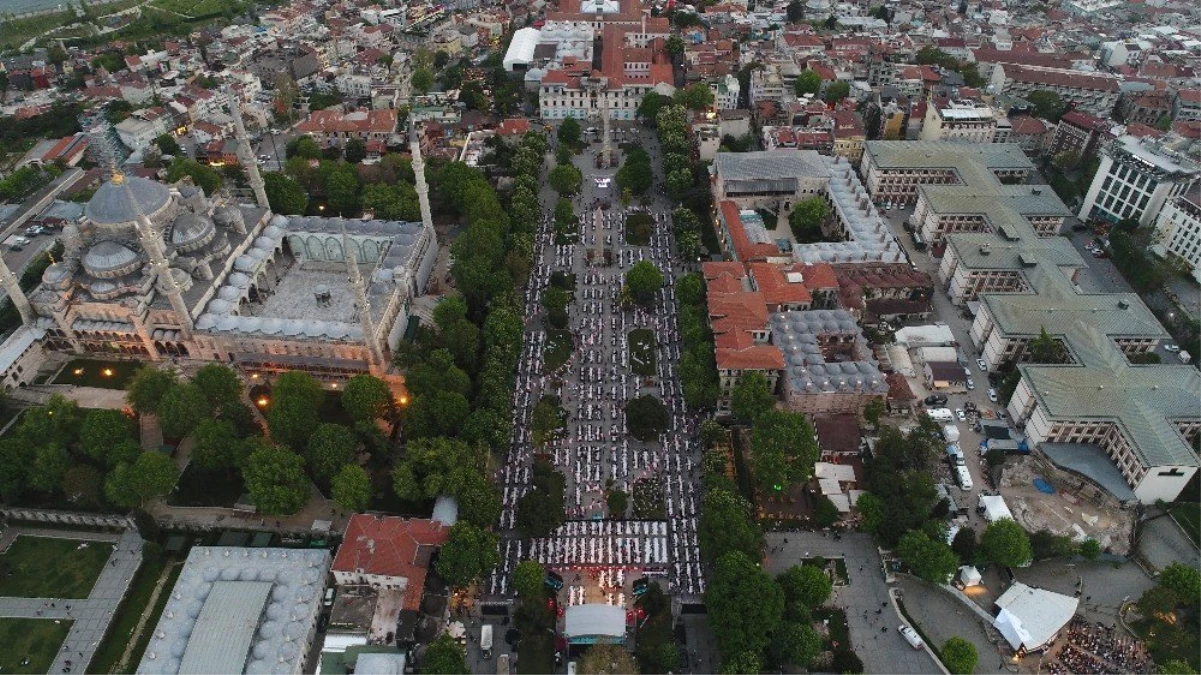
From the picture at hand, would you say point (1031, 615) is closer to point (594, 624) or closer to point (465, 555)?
point (594, 624)

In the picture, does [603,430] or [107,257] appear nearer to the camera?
[603,430]

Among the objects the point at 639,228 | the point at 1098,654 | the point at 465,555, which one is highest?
the point at 639,228

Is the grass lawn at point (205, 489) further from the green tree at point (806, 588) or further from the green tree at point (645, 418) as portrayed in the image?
the green tree at point (806, 588)

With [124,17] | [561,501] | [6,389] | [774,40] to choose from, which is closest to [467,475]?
[561,501]

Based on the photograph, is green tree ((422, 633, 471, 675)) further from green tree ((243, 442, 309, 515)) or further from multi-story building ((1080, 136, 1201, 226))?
multi-story building ((1080, 136, 1201, 226))

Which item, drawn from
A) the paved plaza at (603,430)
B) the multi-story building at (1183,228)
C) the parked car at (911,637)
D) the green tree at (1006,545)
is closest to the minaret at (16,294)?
the paved plaza at (603,430)

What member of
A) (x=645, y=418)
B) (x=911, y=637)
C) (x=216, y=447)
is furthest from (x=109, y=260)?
(x=911, y=637)
